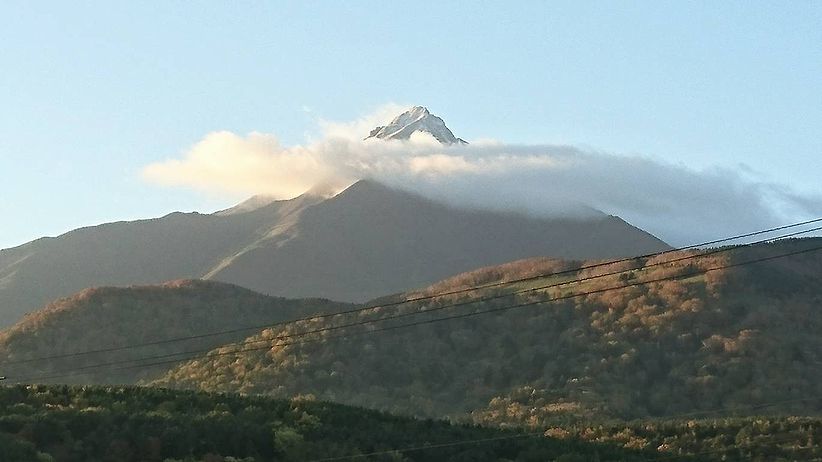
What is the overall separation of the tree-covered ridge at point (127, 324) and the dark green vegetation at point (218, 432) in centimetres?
8140

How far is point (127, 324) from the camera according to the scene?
6639 inches

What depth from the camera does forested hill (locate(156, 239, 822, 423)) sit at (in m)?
129

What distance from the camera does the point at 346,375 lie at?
141250 millimetres

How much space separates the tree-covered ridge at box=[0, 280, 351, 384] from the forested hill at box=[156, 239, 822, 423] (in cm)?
1032

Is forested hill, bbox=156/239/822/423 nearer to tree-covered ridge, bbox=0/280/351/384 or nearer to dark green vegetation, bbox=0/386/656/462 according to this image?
tree-covered ridge, bbox=0/280/351/384

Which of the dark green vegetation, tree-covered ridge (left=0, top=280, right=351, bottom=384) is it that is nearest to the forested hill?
tree-covered ridge (left=0, top=280, right=351, bottom=384)

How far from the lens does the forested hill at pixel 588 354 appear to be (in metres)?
129

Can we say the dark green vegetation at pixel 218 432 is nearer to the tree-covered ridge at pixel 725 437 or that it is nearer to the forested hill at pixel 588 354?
the tree-covered ridge at pixel 725 437

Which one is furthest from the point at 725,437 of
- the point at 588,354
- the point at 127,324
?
the point at 127,324

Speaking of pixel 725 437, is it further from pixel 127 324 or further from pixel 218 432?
pixel 127 324

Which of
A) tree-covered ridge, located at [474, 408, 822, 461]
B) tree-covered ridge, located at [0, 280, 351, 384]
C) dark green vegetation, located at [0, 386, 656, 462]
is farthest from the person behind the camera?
tree-covered ridge, located at [0, 280, 351, 384]

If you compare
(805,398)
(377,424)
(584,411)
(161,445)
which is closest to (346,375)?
(584,411)

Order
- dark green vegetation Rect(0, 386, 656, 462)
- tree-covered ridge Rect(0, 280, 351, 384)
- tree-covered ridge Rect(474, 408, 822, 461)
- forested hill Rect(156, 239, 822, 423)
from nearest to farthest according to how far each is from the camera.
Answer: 1. dark green vegetation Rect(0, 386, 656, 462)
2. tree-covered ridge Rect(474, 408, 822, 461)
3. forested hill Rect(156, 239, 822, 423)
4. tree-covered ridge Rect(0, 280, 351, 384)

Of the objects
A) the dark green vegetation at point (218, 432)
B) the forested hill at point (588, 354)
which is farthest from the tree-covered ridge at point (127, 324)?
the dark green vegetation at point (218, 432)
